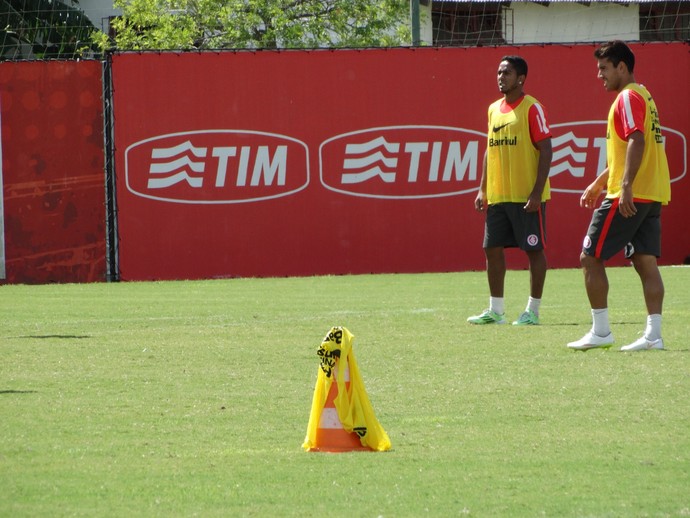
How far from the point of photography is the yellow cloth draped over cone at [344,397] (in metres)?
5.86

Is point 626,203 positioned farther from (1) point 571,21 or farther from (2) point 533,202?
(1) point 571,21

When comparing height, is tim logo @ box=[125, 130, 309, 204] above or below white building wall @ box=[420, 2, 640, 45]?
below

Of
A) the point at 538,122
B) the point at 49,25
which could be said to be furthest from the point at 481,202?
the point at 49,25

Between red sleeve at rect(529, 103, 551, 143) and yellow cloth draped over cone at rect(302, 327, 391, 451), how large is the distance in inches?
245

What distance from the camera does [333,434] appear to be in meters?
Result: 5.89

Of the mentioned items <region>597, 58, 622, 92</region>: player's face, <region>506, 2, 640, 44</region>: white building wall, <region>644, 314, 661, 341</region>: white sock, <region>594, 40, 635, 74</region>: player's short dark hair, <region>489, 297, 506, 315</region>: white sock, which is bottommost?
<region>489, 297, 506, 315</region>: white sock

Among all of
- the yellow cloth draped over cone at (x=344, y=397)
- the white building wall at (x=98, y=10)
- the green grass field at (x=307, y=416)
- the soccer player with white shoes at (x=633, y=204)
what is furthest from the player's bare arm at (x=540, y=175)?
the white building wall at (x=98, y=10)

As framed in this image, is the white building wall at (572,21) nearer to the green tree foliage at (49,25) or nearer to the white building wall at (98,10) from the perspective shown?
the white building wall at (98,10)

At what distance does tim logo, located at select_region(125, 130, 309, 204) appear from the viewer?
19281 millimetres

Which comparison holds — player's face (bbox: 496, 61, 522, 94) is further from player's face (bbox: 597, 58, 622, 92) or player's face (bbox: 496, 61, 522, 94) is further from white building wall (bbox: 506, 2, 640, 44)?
white building wall (bbox: 506, 2, 640, 44)

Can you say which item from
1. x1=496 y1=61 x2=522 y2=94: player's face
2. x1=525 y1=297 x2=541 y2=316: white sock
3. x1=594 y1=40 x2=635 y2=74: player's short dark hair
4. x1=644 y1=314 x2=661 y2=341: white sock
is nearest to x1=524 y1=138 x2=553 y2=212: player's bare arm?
x1=496 y1=61 x2=522 y2=94: player's face

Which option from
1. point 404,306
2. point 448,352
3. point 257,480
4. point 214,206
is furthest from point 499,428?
point 214,206

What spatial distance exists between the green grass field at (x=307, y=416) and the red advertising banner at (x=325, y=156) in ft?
21.1

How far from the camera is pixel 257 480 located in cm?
536
